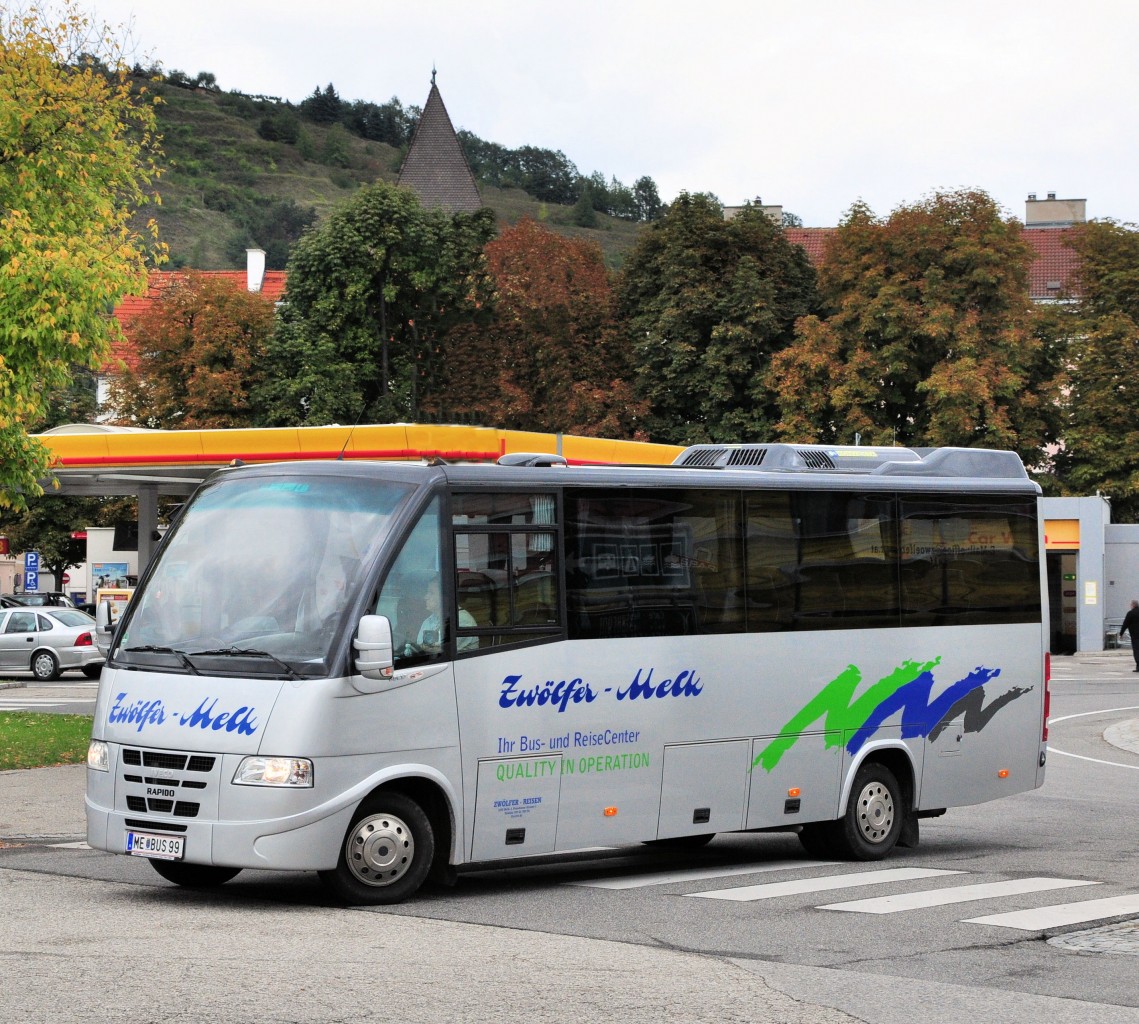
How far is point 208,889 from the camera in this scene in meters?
10.9

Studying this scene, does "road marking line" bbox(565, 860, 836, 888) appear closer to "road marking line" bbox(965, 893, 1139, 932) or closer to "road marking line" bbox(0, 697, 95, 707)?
"road marking line" bbox(965, 893, 1139, 932)

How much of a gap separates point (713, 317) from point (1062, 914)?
47746 mm

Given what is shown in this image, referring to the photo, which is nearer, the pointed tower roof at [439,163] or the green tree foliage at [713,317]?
the green tree foliage at [713,317]

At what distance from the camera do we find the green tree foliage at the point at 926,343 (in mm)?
53094

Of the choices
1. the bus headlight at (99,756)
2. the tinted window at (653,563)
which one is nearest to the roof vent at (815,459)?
the tinted window at (653,563)

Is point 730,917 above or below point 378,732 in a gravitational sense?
below

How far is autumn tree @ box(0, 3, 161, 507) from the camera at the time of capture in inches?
750

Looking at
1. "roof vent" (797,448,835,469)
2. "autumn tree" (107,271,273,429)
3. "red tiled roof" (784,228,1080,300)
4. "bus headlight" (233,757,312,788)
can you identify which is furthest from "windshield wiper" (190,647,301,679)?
"red tiled roof" (784,228,1080,300)

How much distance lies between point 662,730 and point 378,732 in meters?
2.30

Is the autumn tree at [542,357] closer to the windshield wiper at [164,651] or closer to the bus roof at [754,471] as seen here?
the bus roof at [754,471]

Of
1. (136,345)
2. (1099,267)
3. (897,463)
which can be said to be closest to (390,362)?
(136,345)

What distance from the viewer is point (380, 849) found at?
33.1ft

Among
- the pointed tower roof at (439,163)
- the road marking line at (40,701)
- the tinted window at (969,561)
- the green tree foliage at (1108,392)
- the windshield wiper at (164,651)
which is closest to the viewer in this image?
the windshield wiper at (164,651)

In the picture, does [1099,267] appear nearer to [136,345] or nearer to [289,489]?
[136,345]
